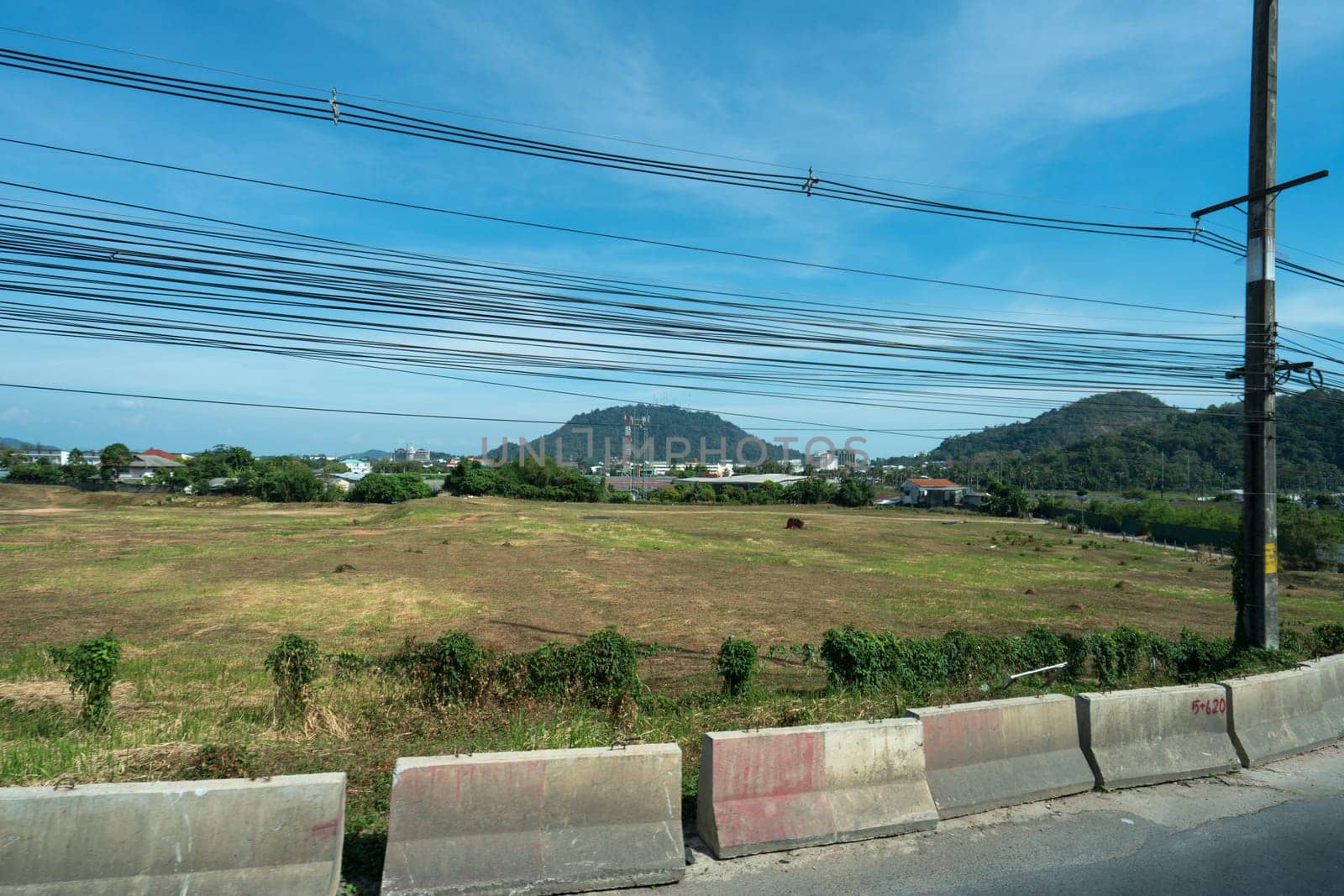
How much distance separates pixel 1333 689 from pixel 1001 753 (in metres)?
6.31

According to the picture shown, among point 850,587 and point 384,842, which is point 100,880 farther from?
point 850,587

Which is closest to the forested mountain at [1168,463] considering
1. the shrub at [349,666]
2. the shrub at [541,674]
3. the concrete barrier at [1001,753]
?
the concrete barrier at [1001,753]

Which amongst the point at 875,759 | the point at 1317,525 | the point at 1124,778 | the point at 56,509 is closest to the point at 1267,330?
the point at 1124,778

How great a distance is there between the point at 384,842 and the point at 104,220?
1164cm

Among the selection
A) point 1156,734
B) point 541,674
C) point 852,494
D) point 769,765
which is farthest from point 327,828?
point 852,494

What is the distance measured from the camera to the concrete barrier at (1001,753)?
679 centimetres

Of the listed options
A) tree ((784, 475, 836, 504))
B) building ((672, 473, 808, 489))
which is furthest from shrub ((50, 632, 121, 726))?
tree ((784, 475, 836, 504))

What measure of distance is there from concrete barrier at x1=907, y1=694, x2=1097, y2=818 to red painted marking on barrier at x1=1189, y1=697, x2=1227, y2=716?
1702 mm

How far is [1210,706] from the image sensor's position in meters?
8.30

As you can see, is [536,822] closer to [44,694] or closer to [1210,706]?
[1210,706]

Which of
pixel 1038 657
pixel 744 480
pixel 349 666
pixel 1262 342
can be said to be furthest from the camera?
pixel 744 480

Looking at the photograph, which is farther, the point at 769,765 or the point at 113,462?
the point at 113,462

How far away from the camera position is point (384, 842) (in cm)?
579

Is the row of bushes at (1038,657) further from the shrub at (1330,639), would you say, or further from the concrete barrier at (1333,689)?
the concrete barrier at (1333,689)
